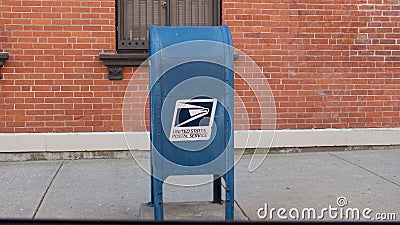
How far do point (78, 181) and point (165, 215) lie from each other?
1.92m

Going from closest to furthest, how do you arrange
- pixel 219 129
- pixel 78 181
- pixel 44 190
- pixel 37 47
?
pixel 219 129 < pixel 44 190 < pixel 78 181 < pixel 37 47

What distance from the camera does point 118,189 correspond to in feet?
19.1

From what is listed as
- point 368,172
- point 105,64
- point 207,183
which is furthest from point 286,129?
point 105,64

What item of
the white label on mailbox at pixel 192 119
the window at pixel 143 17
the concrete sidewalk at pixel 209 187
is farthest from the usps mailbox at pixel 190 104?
the window at pixel 143 17

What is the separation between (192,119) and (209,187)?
1839 mm

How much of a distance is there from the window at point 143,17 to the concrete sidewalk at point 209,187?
1456 millimetres

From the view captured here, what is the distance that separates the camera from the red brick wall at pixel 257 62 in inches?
277

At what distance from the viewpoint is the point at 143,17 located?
23.8 ft

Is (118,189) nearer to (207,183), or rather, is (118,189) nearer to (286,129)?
(207,183)

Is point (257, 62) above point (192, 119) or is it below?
above

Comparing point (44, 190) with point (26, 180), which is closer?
point (44, 190)

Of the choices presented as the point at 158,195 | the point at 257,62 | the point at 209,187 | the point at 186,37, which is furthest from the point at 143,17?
the point at 158,195

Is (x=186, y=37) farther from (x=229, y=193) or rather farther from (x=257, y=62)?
(x=257, y=62)

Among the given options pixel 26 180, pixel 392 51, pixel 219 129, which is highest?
pixel 392 51
